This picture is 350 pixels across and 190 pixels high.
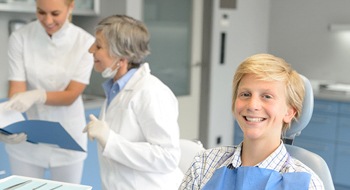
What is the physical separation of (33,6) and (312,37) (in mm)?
2925

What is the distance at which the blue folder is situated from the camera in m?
1.86

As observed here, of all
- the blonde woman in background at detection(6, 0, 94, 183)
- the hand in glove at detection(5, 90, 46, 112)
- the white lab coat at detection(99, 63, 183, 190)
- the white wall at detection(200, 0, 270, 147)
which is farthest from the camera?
the white wall at detection(200, 0, 270, 147)

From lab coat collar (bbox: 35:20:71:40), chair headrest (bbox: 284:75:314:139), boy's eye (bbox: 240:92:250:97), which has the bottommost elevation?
chair headrest (bbox: 284:75:314:139)

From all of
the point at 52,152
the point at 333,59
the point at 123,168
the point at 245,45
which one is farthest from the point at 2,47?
the point at 333,59

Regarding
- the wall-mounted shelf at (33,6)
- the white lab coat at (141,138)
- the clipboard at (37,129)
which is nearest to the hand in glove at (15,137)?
the clipboard at (37,129)

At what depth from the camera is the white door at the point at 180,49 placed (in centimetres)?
403

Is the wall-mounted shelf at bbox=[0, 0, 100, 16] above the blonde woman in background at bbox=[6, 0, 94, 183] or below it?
above

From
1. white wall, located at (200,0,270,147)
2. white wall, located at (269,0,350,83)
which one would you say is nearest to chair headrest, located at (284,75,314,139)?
white wall, located at (200,0,270,147)

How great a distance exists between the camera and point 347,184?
4.10 meters

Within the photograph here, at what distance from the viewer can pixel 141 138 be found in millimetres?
1850

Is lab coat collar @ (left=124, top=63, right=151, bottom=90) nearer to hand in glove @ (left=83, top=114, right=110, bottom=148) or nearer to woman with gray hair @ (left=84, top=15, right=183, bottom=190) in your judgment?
woman with gray hair @ (left=84, top=15, right=183, bottom=190)

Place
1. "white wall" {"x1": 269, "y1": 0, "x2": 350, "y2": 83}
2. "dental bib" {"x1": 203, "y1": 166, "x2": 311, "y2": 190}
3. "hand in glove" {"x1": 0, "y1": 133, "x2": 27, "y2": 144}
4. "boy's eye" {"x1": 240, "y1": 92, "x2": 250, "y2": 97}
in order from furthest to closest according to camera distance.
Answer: "white wall" {"x1": 269, "y1": 0, "x2": 350, "y2": 83}, "hand in glove" {"x1": 0, "y1": 133, "x2": 27, "y2": 144}, "boy's eye" {"x1": 240, "y1": 92, "x2": 250, "y2": 97}, "dental bib" {"x1": 203, "y1": 166, "x2": 311, "y2": 190}

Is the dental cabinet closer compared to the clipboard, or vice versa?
the clipboard

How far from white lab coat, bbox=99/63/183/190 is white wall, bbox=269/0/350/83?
331 centimetres
